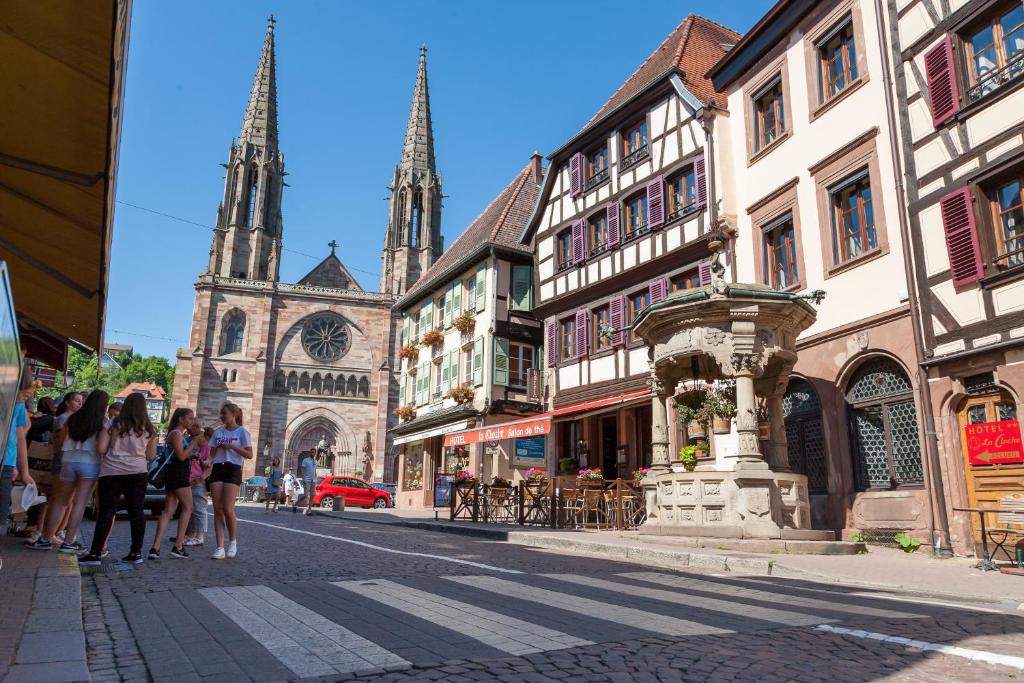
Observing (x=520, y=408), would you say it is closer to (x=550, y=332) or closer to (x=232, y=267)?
(x=550, y=332)

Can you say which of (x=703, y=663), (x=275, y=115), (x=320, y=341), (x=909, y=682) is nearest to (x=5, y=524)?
(x=703, y=663)

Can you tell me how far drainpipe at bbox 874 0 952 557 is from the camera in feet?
36.6

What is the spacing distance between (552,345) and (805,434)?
402 inches

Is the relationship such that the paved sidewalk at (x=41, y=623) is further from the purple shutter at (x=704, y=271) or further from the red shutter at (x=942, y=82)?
the purple shutter at (x=704, y=271)

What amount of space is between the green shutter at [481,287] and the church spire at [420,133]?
3424 cm

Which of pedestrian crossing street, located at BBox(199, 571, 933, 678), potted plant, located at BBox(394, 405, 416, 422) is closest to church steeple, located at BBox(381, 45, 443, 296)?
potted plant, located at BBox(394, 405, 416, 422)

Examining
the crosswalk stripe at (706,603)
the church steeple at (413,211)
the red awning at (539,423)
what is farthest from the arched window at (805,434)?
the church steeple at (413,211)

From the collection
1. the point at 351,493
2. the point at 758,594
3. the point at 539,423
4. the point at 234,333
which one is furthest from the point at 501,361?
the point at 234,333

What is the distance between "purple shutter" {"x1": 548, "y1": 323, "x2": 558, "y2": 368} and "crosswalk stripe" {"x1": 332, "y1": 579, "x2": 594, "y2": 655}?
1714 cm

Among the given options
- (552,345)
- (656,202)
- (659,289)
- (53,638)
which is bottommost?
(53,638)

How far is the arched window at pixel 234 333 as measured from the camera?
52500 millimetres

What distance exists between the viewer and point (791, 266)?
50.9ft

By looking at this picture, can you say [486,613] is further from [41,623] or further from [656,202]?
[656,202]

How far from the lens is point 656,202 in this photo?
19.3 meters
